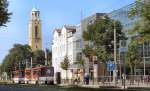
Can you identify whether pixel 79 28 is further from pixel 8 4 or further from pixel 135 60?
pixel 8 4

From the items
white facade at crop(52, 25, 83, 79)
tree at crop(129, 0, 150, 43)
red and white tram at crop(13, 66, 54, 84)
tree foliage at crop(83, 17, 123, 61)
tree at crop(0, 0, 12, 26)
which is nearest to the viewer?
tree at crop(129, 0, 150, 43)

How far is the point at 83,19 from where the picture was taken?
5876 inches

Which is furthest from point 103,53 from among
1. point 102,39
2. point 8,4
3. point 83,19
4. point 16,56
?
point 16,56

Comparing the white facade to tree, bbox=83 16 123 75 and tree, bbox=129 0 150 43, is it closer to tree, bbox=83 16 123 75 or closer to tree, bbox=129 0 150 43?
tree, bbox=83 16 123 75

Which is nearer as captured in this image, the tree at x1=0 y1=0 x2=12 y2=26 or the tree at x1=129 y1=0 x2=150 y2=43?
the tree at x1=129 y1=0 x2=150 y2=43

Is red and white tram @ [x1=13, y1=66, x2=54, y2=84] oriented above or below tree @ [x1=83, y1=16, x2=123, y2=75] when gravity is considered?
below

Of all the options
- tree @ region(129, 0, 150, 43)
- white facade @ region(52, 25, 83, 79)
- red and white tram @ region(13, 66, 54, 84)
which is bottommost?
red and white tram @ region(13, 66, 54, 84)

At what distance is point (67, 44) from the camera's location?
164 metres

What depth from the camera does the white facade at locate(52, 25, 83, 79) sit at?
500 ft

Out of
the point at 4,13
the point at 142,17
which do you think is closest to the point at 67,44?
the point at 4,13

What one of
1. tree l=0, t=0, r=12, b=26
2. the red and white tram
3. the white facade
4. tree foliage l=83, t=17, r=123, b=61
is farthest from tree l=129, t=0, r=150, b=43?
the white facade

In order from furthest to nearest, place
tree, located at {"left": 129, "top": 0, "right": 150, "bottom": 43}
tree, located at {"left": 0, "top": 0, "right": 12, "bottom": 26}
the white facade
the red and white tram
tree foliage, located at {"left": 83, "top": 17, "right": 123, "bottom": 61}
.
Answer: the white facade, the red and white tram, tree foliage, located at {"left": 83, "top": 17, "right": 123, "bottom": 61}, tree, located at {"left": 0, "top": 0, "right": 12, "bottom": 26}, tree, located at {"left": 129, "top": 0, "right": 150, "bottom": 43}

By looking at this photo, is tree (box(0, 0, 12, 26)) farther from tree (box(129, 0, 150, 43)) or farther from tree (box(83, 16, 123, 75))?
tree (box(83, 16, 123, 75))

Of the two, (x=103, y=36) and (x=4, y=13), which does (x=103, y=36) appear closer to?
(x=103, y=36)
